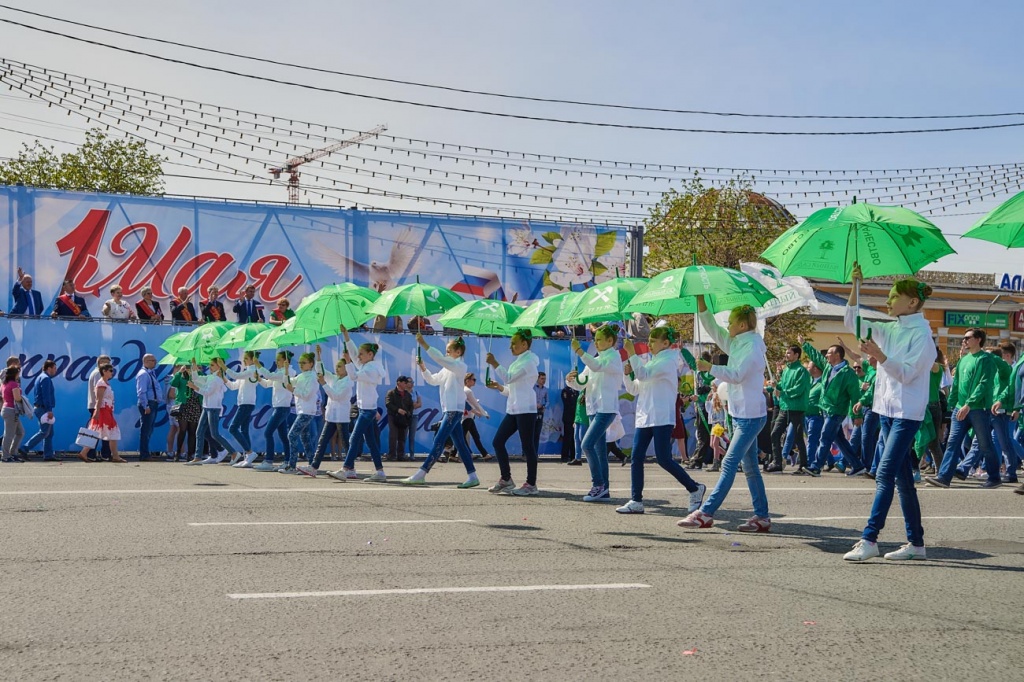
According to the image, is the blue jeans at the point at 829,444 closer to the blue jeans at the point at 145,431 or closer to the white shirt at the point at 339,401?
the white shirt at the point at 339,401

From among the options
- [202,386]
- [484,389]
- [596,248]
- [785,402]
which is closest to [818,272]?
[785,402]

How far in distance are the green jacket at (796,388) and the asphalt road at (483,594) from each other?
22.6 ft

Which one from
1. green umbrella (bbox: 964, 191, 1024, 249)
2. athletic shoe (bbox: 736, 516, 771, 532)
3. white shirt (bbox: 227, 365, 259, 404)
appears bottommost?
athletic shoe (bbox: 736, 516, 771, 532)

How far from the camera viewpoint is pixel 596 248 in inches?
1033

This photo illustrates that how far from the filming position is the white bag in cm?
2072

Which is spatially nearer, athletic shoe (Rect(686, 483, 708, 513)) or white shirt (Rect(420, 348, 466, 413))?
athletic shoe (Rect(686, 483, 708, 513))

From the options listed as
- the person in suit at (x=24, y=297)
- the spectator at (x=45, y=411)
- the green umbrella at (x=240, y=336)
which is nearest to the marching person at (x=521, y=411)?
Answer: the green umbrella at (x=240, y=336)

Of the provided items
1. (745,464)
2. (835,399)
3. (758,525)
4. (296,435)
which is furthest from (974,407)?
(296,435)

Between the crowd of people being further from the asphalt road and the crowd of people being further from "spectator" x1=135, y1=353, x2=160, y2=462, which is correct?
the asphalt road

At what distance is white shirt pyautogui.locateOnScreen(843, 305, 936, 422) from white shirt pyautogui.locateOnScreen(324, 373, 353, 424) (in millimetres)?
9389

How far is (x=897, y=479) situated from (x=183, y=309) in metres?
17.1

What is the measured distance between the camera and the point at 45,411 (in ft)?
68.4

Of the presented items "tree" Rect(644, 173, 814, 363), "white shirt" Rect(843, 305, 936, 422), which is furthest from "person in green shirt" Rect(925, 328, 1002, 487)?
"tree" Rect(644, 173, 814, 363)

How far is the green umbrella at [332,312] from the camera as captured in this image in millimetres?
16141
